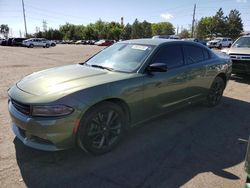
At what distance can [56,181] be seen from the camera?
3164mm

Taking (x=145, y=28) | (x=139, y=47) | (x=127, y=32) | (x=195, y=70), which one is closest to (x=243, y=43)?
(x=195, y=70)

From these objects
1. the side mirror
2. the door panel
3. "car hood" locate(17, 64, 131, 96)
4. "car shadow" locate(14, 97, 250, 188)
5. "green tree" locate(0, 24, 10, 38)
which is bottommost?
"car shadow" locate(14, 97, 250, 188)

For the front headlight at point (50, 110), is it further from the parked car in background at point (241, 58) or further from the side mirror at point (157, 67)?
the parked car in background at point (241, 58)

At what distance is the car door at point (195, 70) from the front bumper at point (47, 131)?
2729 mm

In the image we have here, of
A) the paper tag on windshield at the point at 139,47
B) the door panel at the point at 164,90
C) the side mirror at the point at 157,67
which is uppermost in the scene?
the paper tag on windshield at the point at 139,47

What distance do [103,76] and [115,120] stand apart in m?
0.69

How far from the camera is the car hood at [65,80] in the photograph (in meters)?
3.50

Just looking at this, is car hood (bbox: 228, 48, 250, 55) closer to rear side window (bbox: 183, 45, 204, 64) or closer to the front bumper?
rear side window (bbox: 183, 45, 204, 64)

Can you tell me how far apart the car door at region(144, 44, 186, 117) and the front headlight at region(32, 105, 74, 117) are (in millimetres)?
1441

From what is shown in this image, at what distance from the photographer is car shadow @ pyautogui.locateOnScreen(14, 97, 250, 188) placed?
3233mm

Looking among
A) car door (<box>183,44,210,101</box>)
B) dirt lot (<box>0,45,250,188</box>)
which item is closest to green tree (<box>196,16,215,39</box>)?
car door (<box>183,44,210,101</box>)

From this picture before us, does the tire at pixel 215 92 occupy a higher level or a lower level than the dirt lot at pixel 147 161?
higher

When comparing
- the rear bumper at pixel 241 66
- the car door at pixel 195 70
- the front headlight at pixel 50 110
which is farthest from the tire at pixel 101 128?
the rear bumper at pixel 241 66

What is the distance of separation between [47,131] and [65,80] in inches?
33.6
